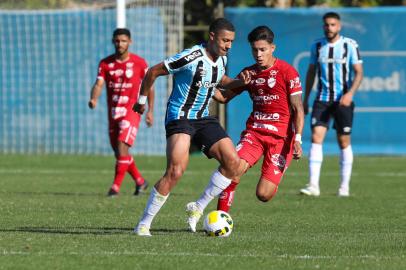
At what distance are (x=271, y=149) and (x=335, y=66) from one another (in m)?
4.64

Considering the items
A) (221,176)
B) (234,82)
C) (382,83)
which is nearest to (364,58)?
(382,83)

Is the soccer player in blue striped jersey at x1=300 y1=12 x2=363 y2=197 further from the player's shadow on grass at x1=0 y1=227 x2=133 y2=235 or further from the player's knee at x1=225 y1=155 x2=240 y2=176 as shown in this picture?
the player's shadow on grass at x1=0 y1=227 x2=133 y2=235

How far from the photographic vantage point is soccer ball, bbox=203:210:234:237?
403 inches

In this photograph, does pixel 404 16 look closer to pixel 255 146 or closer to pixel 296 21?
pixel 296 21

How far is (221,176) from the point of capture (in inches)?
426

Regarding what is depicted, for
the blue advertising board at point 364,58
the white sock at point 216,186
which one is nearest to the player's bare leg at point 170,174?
the white sock at point 216,186

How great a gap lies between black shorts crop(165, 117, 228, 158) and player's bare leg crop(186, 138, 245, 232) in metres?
0.10

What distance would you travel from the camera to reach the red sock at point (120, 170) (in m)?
15.5

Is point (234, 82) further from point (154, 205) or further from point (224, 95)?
point (154, 205)

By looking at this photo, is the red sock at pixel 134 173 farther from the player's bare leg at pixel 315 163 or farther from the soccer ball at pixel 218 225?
the soccer ball at pixel 218 225

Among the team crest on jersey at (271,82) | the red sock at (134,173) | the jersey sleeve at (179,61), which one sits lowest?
the red sock at (134,173)

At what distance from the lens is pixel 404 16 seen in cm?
2409

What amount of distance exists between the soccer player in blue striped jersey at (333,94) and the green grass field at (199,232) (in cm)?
45

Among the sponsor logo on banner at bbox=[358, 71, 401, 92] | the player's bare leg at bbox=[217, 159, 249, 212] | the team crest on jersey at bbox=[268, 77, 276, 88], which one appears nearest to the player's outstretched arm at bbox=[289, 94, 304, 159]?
the team crest on jersey at bbox=[268, 77, 276, 88]
